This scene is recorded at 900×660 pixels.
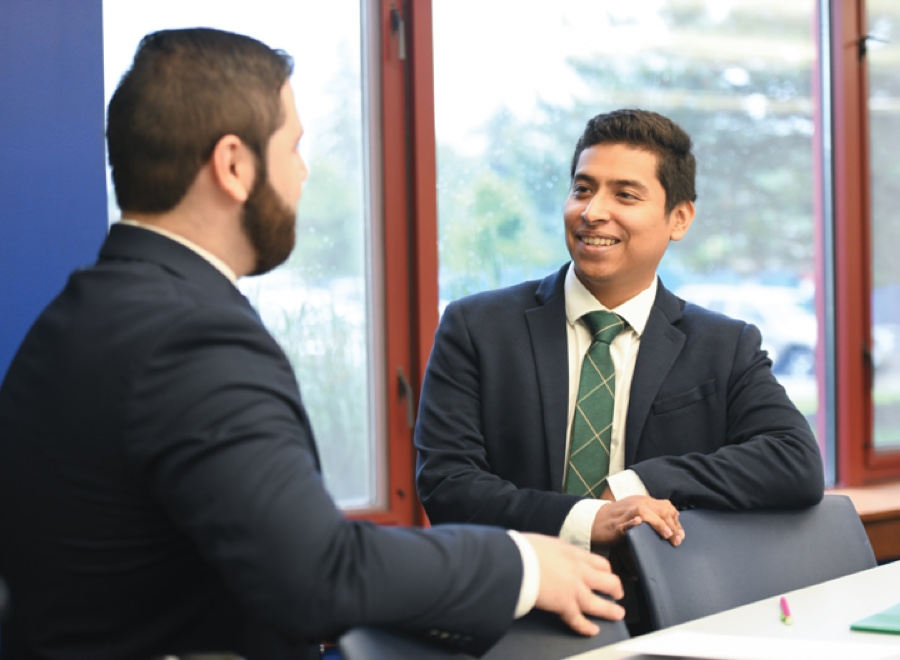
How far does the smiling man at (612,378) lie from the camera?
226 cm

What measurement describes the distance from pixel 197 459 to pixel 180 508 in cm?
6

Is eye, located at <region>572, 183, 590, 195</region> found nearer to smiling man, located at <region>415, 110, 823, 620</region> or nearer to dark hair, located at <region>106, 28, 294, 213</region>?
smiling man, located at <region>415, 110, 823, 620</region>

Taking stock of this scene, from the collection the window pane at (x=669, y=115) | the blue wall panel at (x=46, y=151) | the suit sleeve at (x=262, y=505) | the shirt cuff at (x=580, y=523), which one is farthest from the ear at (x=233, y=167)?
the window pane at (x=669, y=115)

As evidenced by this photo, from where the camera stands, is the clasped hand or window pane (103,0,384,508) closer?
the clasped hand

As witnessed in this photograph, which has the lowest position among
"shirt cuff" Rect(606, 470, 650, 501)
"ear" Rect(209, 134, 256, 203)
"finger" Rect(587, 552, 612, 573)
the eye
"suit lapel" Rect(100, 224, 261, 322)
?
"shirt cuff" Rect(606, 470, 650, 501)

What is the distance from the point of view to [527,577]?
4.08 ft

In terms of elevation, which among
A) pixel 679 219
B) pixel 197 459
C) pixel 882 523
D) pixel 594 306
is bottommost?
pixel 882 523

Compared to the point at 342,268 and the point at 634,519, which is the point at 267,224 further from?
the point at 342,268

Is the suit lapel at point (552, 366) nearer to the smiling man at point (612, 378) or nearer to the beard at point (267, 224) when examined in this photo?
the smiling man at point (612, 378)

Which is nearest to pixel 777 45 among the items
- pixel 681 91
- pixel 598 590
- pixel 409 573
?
pixel 681 91

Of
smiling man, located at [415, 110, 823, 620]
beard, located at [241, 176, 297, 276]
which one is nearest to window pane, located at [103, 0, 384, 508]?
smiling man, located at [415, 110, 823, 620]

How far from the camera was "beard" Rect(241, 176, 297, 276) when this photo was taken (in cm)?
135

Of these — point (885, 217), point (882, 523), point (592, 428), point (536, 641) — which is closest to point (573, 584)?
point (536, 641)

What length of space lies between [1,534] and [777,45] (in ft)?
12.7
